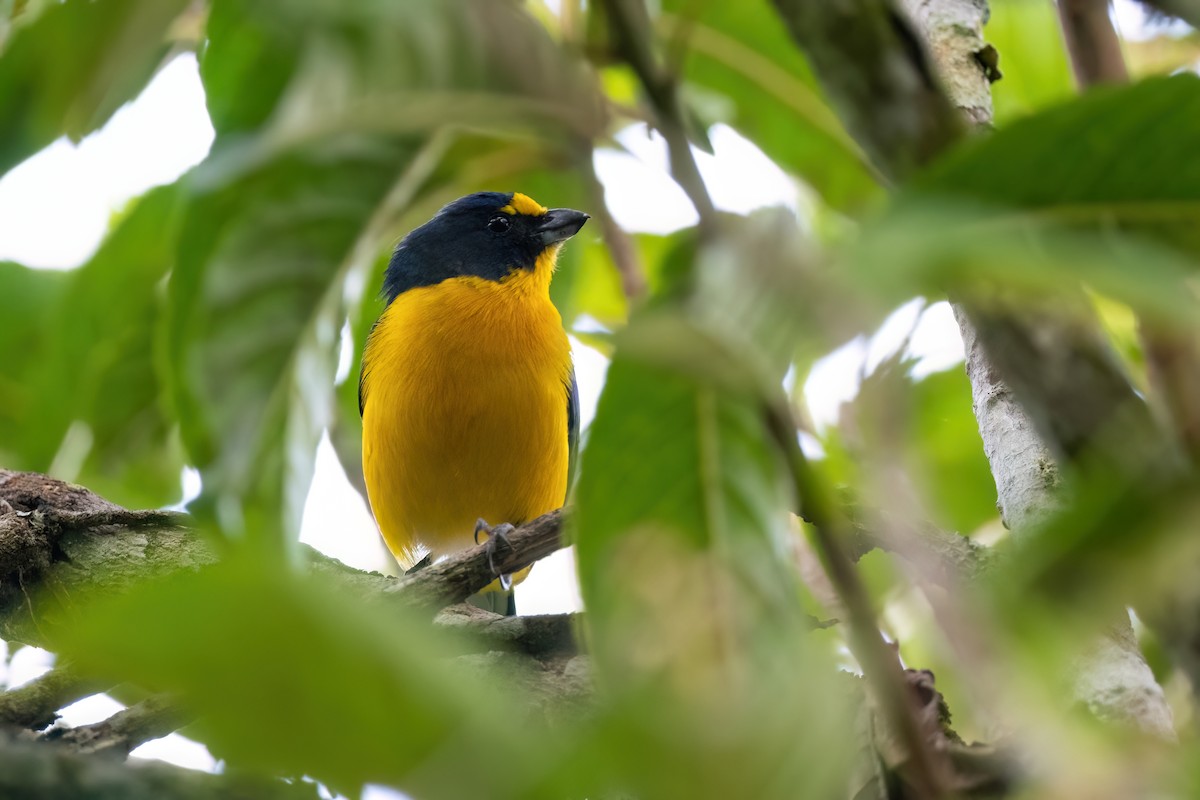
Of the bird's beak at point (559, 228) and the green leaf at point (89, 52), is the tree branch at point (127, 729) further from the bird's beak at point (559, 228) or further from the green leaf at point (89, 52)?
the bird's beak at point (559, 228)

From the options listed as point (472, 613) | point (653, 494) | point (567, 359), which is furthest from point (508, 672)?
point (567, 359)

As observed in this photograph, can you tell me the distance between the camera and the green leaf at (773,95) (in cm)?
284

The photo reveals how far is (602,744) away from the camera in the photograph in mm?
830

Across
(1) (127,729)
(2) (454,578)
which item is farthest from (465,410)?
(1) (127,729)

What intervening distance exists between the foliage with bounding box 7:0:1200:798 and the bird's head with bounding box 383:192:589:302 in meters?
4.35

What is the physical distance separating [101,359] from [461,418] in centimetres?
273

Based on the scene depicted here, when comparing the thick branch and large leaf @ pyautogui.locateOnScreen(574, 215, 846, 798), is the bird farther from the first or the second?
large leaf @ pyautogui.locateOnScreen(574, 215, 846, 798)

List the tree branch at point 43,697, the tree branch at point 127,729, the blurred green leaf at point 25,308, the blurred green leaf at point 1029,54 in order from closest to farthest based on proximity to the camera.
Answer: the tree branch at point 127,729, the tree branch at point 43,697, the blurred green leaf at point 25,308, the blurred green leaf at point 1029,54

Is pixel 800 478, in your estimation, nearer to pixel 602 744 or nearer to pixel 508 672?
pixel 602 744

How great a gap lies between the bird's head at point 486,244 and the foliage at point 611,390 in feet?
14.3

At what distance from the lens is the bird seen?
5.43m

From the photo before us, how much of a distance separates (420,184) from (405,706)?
1201mm

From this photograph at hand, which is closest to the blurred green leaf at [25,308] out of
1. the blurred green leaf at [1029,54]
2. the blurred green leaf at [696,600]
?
the blurred green leaf at [696,600]

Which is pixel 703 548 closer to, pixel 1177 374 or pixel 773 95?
pixel 1177 374
